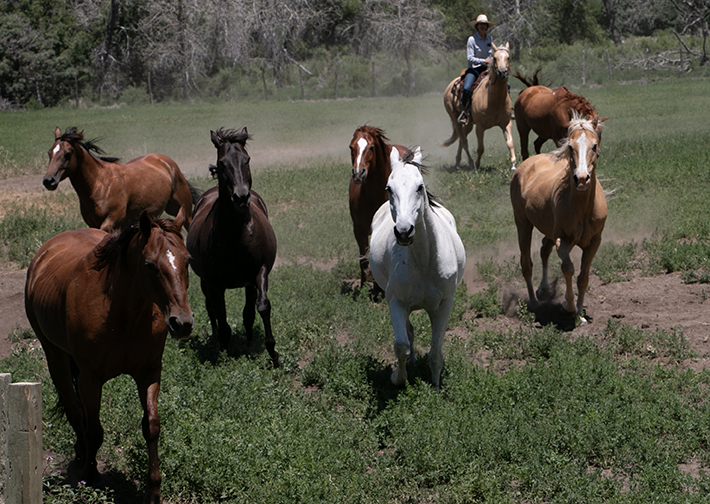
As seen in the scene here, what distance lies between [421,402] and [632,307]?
3.74m

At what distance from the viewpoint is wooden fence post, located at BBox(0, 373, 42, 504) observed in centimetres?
307

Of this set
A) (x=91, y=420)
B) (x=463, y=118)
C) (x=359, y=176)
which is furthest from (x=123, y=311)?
(x=463, y=118)

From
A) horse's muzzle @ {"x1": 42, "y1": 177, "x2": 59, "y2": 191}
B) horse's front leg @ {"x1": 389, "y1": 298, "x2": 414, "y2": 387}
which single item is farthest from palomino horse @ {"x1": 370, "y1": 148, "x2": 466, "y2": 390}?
horse's muzzle @ {"x1": 42, "y1": 177, "x2": 59, "y2": 191}

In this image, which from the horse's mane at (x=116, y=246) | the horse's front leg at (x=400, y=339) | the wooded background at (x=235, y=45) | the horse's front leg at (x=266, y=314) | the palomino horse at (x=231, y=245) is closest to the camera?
the horse's mane at (x=116, y=246)

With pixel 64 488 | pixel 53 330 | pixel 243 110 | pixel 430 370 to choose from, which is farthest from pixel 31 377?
pixel 243 110

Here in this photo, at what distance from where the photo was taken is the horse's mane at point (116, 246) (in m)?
4.32

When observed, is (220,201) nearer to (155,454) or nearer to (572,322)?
(155,454)

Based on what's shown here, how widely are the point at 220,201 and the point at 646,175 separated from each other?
359 inches

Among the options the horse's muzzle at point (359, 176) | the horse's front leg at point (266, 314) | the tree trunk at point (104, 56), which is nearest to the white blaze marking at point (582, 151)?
the horse's muzzle at point (359, 176)

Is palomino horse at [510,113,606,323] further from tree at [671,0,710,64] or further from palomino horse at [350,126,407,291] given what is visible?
tree at [671,0,710,64]

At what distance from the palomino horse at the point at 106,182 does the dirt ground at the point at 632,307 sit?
1.71 metres

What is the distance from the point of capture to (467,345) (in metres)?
7.25

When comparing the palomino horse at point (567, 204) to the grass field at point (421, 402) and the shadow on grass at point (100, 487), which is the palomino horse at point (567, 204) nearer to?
the grass field at point (421, 402)

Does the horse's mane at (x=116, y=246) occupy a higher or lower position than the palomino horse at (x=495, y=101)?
lower
